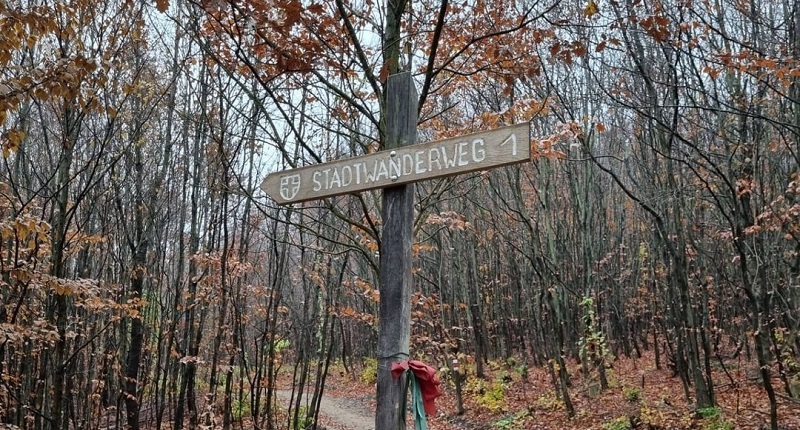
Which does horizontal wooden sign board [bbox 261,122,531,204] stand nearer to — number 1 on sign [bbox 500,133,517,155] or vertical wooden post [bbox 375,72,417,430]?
number 1 on sign [bbox 500,133,517,155]

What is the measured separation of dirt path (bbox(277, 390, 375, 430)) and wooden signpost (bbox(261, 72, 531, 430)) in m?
10.9

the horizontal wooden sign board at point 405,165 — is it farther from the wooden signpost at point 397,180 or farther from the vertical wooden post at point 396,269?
the vertical wooden post at point 396,269

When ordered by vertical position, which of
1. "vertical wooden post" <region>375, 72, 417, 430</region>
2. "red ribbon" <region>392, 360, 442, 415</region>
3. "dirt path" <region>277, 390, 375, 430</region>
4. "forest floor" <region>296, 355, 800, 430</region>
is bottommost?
"dirt path" <region>277, 390, 375, 430</region>

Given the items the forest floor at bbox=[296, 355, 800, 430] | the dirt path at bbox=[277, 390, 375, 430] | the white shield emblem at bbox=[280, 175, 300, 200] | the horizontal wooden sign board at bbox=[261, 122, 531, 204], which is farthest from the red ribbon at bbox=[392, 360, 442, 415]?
the dirt path at bbox=[277, 390, 375, 430]

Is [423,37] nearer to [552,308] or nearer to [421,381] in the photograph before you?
[421,381]

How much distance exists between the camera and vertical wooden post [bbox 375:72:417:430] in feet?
8.81

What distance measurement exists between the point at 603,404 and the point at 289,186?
975 cm

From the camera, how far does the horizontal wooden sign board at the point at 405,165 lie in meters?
2.46

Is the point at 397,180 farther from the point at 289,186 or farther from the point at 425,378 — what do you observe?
the point at 425,378

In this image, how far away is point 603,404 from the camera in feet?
35.0

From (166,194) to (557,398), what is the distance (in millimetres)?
8631

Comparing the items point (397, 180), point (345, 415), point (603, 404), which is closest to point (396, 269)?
point (397, 180)

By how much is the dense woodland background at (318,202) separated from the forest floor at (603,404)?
18.5 inches

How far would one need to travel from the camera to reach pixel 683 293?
8633 millimetres
